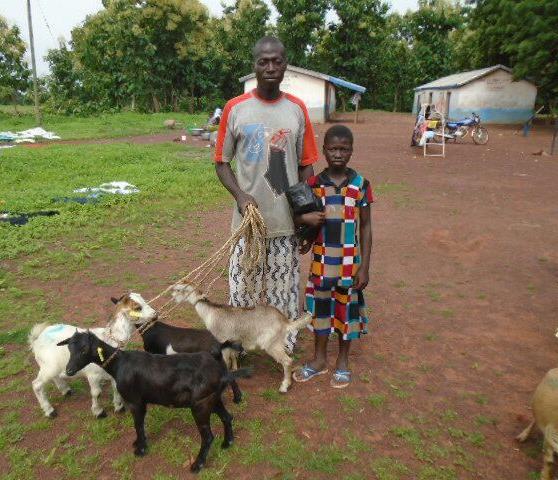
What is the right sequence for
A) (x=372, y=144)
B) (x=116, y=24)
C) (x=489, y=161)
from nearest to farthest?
(x=489, y=161) → (x=372, y=144) → (x=116, y=24)

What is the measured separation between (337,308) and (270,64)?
5.86 ft

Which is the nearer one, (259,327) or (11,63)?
(259,327)

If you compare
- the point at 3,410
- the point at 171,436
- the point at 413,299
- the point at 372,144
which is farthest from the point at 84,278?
the point at 372,144

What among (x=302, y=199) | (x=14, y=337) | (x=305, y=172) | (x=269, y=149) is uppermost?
(x=269, y=149)

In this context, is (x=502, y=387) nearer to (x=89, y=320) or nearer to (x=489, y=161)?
(x=89, y=320)

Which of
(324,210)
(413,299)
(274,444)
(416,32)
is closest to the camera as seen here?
(274,444)

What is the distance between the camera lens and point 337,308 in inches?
136

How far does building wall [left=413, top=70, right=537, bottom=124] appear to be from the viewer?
27.2 meters

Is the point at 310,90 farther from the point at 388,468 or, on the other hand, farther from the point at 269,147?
the point at 388,468

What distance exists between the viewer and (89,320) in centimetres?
439

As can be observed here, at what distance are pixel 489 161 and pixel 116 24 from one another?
24.3 meters

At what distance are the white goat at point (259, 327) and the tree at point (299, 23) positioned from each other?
33.1m

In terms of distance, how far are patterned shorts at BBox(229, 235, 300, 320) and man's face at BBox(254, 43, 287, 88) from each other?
1091 mm

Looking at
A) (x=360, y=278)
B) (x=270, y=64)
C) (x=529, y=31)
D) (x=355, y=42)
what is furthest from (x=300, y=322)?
(x=355, y=42)
